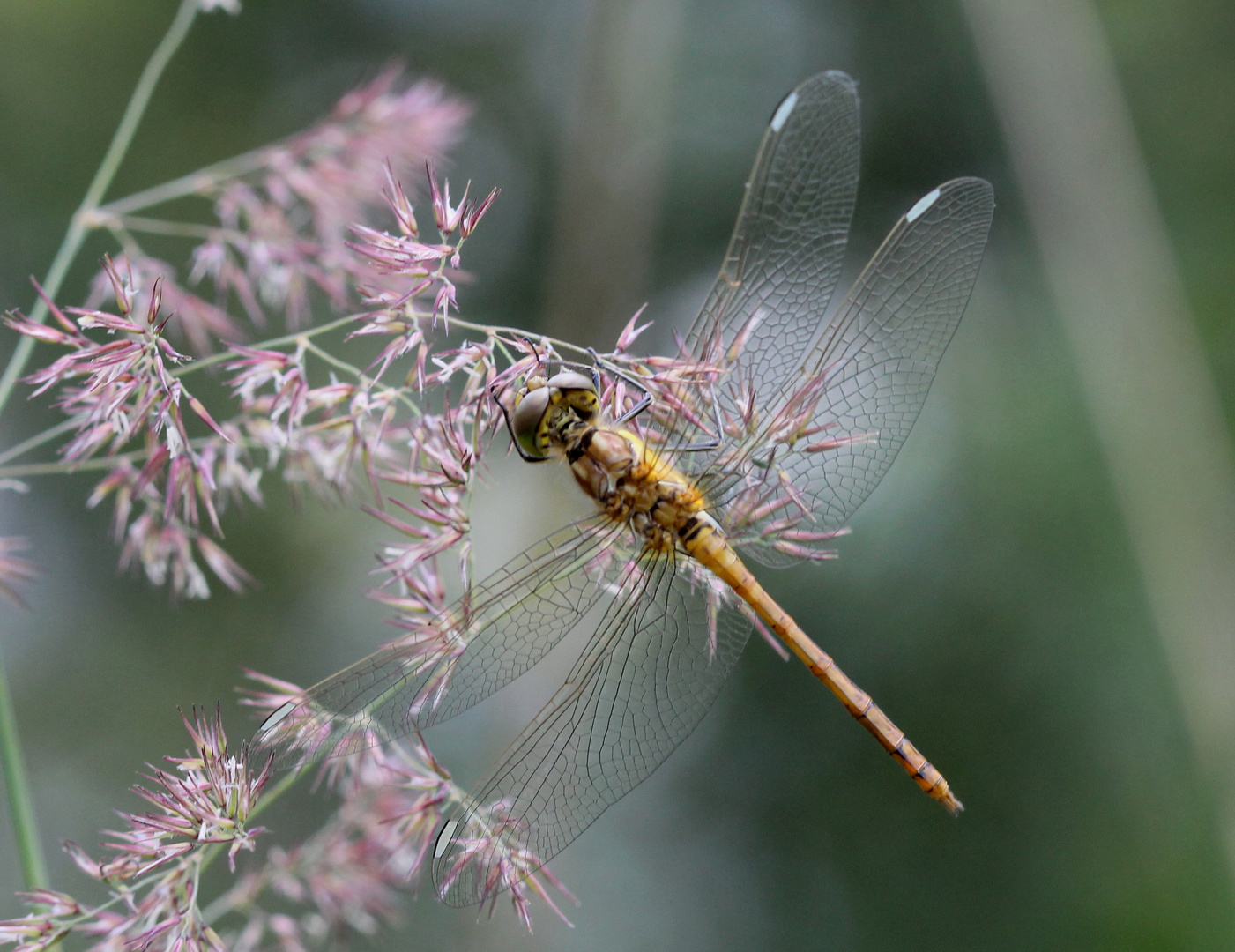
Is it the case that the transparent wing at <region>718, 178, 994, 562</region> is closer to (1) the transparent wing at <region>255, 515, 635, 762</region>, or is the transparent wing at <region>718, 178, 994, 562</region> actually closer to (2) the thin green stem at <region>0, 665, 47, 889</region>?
(1) the transparent wing at <region>255, 515, 635, 762</region>

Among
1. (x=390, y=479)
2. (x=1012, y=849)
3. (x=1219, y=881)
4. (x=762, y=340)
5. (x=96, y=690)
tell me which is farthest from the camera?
(x=96, y=690)

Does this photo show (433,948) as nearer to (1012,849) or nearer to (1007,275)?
(1012,849)

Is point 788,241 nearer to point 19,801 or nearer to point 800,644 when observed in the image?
point 800,644

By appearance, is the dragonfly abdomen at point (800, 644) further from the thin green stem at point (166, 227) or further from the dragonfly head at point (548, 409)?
the thin green stem at point (166, 227)

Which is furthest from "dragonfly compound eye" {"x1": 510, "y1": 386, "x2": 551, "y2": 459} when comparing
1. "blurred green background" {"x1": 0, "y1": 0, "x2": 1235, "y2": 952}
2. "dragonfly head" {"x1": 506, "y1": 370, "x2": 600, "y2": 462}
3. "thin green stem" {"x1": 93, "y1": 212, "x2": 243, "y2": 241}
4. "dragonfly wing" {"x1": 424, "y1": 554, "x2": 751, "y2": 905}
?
"blurred green background" {"x1": 0, "y1": 0, "x2": 1235, "y2": 952}

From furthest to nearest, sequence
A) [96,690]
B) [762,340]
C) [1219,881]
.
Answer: [96,690], [1219,881], [762,340]

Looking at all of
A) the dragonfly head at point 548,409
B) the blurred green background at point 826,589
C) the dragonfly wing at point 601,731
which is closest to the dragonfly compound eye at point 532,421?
the dragonfly head at point 548,409

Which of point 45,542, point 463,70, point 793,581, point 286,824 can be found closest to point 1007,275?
point 793,581
